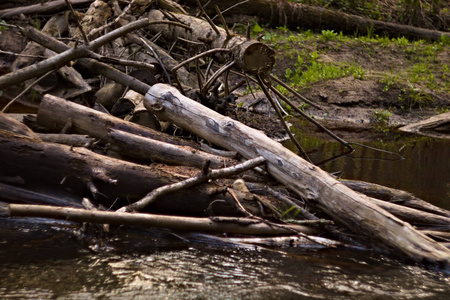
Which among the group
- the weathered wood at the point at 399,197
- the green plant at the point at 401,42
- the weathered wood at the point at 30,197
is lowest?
the weathered wood at the point at 30,197

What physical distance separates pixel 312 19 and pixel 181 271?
11.6m

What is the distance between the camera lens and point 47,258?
3742mm

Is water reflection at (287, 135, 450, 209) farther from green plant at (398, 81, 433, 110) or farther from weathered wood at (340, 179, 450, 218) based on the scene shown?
green plant at (398, 81, 433, 110)

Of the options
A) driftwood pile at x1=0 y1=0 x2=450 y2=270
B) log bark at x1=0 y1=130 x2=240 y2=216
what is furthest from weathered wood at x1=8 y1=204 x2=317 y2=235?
log bark at x1=0 y1=130 x2=240 y2=216

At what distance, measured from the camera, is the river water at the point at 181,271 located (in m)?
3.36

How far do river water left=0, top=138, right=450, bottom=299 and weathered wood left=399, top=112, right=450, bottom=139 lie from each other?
6413mm

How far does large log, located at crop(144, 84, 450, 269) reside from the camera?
3.88 m

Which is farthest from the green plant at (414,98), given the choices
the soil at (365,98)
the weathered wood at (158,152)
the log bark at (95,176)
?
the log bark at (95,176)

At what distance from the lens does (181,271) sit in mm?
3678

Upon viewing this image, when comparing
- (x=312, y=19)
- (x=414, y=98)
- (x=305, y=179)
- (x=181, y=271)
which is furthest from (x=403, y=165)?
(x=312, y=19)

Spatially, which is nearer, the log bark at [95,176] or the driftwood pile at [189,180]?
the driftwood pile at [189,180]

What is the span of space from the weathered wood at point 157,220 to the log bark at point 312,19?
9.53 metres

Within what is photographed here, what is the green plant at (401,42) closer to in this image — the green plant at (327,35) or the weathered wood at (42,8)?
the green plant at (327,35)

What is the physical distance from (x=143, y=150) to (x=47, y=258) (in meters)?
1.59
